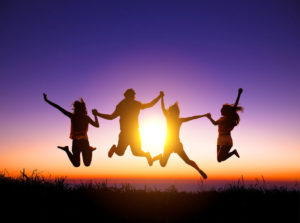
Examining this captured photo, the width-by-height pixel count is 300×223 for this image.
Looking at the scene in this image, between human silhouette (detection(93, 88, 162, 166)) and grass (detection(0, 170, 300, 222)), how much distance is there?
141 cm

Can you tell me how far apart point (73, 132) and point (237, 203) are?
20.0ft

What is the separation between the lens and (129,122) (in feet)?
33.3

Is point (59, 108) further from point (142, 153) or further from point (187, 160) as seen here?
point (187, 160)

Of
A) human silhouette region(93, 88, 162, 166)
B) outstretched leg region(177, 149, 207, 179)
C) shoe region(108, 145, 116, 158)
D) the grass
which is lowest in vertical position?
the grass

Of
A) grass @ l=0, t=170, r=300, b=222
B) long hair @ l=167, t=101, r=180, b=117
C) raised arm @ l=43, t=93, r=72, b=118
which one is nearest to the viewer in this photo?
grass @ l=0, t=170, r=300, b=222

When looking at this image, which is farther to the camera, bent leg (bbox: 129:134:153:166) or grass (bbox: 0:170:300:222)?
bent leg (bbox: 129:134:153:166)

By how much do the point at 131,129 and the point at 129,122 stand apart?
0.88 feet

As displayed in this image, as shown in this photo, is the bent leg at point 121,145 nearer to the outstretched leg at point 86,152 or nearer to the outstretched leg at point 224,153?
the outstretched leg at point 86,152

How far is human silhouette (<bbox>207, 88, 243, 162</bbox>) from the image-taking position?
1095 centimetres

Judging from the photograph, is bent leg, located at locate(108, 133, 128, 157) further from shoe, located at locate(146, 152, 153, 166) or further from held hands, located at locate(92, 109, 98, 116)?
held hands, located at locate(92, 109, 98, 116)

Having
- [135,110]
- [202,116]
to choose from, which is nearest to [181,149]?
[202,116]

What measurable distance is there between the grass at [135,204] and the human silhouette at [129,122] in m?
1.41

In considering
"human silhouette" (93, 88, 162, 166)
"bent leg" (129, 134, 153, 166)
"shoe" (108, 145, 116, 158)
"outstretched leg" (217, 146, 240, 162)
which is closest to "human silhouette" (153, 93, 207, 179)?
"human silhouette" (93, 88, 162, 166)

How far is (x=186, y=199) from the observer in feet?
27.0
